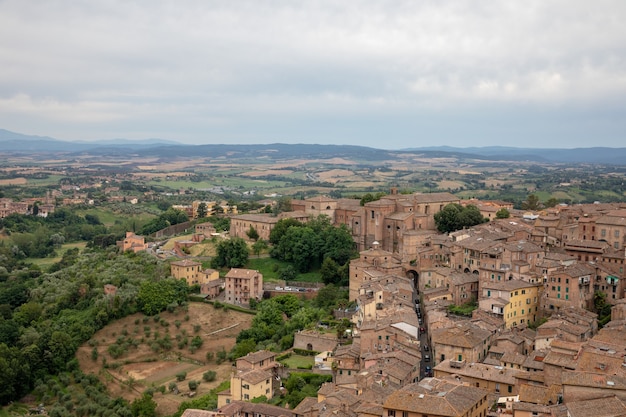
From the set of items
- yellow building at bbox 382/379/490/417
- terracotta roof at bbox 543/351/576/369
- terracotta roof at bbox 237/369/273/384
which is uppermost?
terracotta roof at bbox 543/351/576/369

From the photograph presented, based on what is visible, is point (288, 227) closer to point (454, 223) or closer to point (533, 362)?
point (454, 223)

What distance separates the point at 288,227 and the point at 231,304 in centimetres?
988

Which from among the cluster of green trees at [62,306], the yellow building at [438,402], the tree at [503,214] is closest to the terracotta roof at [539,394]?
the yellow building at [438,402]

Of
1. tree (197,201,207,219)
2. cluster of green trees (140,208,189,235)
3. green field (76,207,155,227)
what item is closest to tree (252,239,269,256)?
cluster of green trees (140,208,189,235)

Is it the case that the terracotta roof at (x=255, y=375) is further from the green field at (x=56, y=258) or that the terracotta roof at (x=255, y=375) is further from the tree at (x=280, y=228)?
the green field at (x=56, y=258)

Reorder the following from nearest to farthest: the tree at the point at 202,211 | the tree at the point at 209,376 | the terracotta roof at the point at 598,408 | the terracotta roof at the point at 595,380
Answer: the terracotta roof at the point at 598,408, the terracotta roof at the point at 595,380, the tree at the point at 209,376, the tree at the point at 202,211

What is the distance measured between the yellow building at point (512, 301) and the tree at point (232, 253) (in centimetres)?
2419

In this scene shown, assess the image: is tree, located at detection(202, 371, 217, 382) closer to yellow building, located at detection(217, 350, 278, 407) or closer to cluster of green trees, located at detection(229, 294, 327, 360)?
cluster of green trees, located at detection(229, 294, 327, 360)

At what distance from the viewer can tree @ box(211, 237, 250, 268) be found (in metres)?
56.6

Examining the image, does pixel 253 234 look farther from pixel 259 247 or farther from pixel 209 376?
pixel 209 376

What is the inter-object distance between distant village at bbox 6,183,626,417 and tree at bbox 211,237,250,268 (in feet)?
6.26

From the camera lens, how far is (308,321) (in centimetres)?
4447

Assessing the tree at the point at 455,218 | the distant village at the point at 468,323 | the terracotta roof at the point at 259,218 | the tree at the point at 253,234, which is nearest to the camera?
the distant village at the point at 468,323

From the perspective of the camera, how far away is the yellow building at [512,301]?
37.2m
